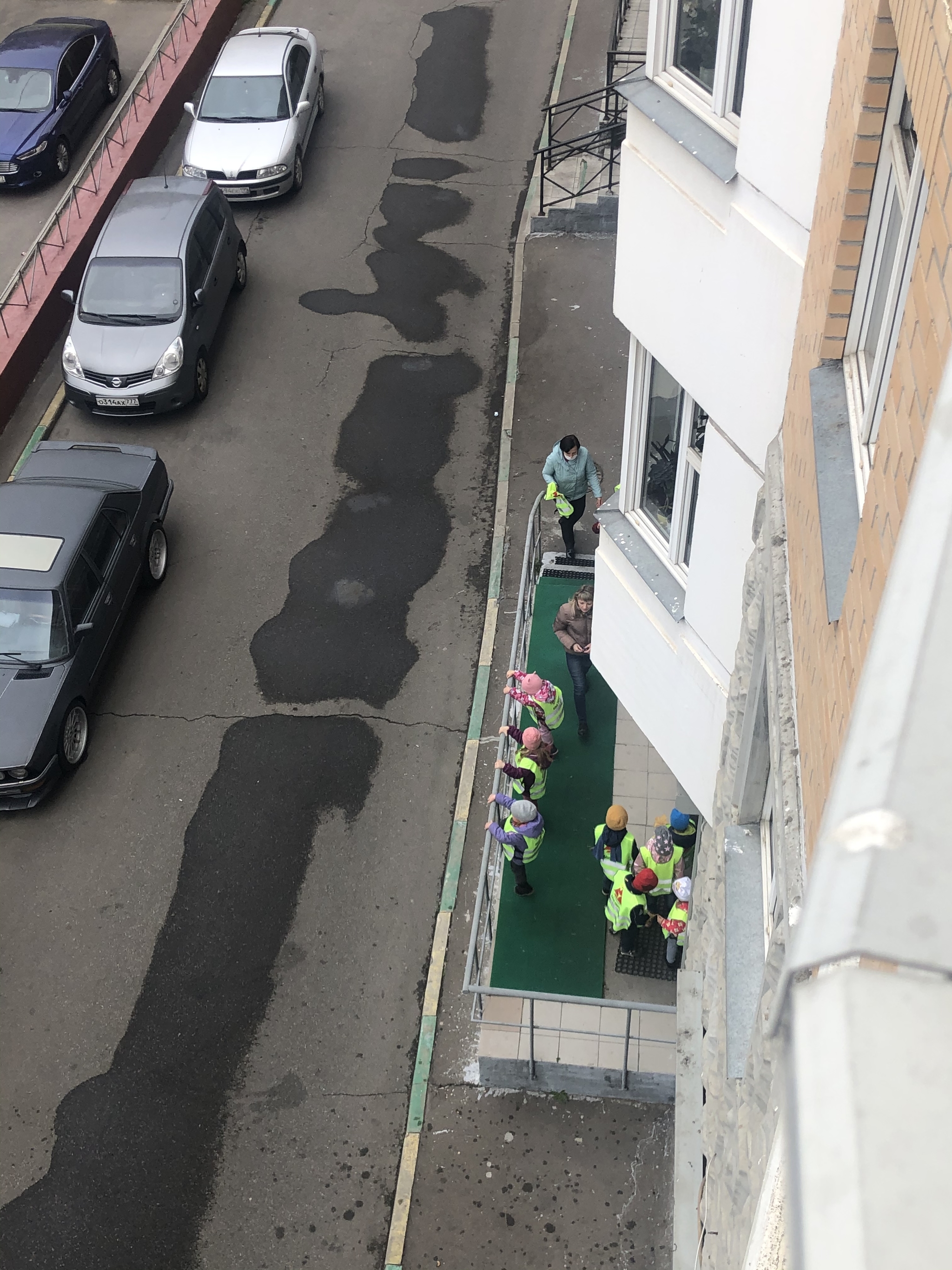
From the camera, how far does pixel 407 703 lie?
12.4m

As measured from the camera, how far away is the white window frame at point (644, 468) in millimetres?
7500

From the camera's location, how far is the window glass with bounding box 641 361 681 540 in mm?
7625

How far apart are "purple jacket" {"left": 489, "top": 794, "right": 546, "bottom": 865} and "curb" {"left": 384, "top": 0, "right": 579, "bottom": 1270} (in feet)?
3.27

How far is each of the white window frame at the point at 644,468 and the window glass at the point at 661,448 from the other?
0.03 meters

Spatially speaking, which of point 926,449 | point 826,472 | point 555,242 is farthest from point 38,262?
point 926,449

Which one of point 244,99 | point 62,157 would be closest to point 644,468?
point 244,99

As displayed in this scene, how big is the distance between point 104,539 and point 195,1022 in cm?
524

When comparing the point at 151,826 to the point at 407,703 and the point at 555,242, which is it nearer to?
the point at 407,703

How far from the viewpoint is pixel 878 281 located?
4.37 meters

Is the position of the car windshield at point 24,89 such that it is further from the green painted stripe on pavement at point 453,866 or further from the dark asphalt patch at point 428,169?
the green painted stripe on pavement at point 453,866

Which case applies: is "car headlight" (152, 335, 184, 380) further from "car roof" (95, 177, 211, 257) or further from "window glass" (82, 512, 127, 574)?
"window glass" (82, 512, 127, 574)

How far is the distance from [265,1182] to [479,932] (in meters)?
2.54

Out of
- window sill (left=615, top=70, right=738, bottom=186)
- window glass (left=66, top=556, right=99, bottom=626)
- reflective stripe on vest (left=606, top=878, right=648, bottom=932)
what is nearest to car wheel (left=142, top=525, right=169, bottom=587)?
window glass (left=66, top=556, right=99, bottom=626)

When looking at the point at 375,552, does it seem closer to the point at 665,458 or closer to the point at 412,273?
the point at 412,273
